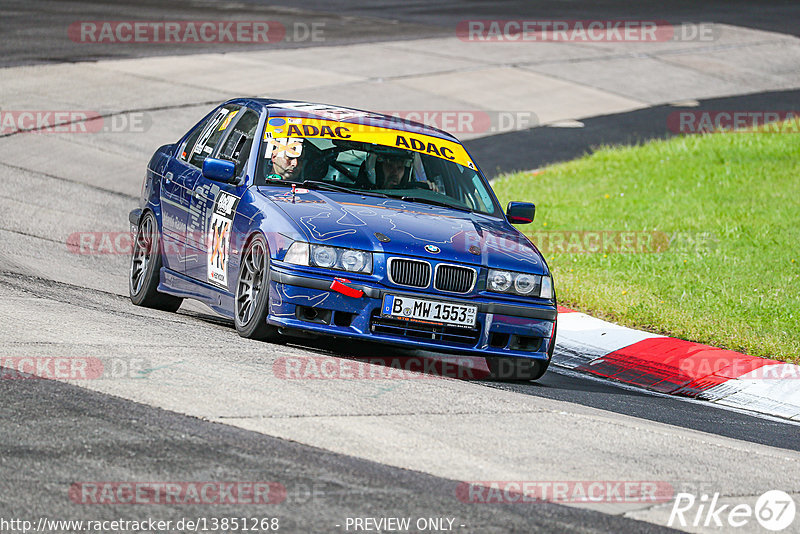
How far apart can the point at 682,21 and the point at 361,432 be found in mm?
28403

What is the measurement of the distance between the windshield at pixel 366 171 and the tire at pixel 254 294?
75 centimetres

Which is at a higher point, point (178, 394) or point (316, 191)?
point (316, 191)

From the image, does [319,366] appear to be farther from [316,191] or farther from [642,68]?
[642,68]

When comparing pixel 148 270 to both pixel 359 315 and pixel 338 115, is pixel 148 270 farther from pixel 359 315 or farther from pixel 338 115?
pixel 359 315

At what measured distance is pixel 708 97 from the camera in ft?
78.5

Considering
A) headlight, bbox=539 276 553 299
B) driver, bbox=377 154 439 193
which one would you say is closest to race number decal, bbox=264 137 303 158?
driver, bbox=377 154 439 193

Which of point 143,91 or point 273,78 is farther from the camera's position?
point 273,78

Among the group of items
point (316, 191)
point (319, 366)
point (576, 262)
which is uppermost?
point (316, 191)

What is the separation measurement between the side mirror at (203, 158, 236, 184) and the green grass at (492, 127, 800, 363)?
394 centimetres

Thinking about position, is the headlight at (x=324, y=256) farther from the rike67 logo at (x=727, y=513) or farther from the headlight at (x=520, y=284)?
the rike67 logo at (x=727, y=513)

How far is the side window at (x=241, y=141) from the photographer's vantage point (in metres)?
8.85

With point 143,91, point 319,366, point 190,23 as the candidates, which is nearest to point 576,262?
point 319,366

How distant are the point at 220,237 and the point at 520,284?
208cm

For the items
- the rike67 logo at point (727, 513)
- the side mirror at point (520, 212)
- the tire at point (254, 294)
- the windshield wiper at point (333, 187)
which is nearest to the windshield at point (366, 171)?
the windshield wiper at point (333, 187)
